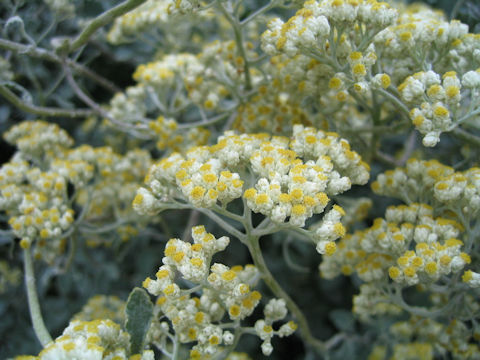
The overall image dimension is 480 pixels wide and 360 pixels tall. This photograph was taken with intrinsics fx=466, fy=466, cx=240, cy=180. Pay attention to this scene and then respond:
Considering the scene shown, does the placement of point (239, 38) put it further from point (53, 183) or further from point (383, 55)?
point (53, 183)

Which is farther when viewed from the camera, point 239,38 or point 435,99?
point 239,38

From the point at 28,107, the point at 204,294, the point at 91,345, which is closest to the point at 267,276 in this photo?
the point at 204,294

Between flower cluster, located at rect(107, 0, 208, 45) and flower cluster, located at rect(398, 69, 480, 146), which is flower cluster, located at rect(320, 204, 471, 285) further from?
flower cluster, located at rect(107, 0, 208, 45)

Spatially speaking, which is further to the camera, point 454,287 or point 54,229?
point 54,229

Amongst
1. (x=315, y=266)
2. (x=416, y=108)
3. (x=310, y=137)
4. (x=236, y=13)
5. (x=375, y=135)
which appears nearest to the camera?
(x=416, y=108)

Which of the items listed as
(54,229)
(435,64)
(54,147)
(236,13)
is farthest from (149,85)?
(435,64)

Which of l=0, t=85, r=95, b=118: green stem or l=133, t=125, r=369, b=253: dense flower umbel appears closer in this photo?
l=133, t=125, r=369, b=253: dense flower umbel

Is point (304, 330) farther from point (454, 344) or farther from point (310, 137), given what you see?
point (310, 137)

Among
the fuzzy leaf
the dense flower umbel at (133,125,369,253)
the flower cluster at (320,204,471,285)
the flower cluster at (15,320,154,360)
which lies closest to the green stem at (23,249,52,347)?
the flower cluster at (15,320,154,360)
